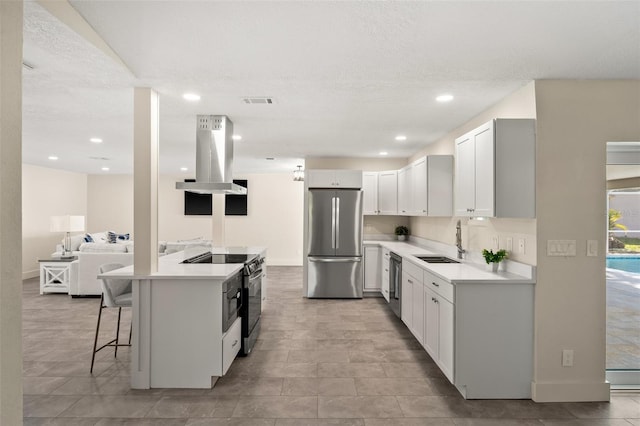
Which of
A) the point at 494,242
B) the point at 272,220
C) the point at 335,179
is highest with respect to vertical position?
the point at 335,179

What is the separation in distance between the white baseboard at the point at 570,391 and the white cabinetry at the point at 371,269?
133 inches

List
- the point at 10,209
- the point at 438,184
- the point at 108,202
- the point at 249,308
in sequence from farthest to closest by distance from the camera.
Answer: the point at 108,202, the point at 438,184, the point at 249,308, the point at 10,209

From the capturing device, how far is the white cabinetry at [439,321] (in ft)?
9.44

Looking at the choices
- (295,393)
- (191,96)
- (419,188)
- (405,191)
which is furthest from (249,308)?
(405,191)

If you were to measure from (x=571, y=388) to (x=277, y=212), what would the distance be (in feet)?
25.2

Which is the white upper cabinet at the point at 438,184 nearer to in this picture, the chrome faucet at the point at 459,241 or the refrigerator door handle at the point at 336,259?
the chrome faucet at the point at 459,241

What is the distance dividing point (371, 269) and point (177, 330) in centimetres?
374

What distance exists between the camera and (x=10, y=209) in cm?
127

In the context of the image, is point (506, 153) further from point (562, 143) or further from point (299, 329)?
point (299, 329)

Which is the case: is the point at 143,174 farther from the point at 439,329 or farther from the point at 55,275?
the point at 55,275

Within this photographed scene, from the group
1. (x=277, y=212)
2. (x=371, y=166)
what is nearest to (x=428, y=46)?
(x=371, y=166)

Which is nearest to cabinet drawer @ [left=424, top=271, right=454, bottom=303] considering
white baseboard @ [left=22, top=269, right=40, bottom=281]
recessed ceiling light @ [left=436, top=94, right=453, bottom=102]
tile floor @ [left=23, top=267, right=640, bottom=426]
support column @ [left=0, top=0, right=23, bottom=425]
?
tile floor @ [left=23, top=267, right=640, bottom=426]

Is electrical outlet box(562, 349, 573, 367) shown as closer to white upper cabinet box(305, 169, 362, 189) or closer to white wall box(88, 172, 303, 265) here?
white upper cabinet box(305, 169, 362, 189)

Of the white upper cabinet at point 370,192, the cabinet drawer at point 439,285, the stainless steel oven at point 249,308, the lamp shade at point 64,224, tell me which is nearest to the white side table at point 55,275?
the lamp shade at point 64,224
